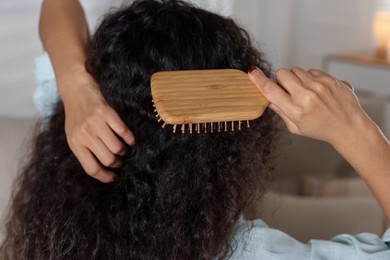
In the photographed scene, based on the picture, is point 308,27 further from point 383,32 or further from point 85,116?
point 85,116

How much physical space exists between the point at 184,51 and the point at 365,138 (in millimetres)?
284

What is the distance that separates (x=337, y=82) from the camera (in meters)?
0.73

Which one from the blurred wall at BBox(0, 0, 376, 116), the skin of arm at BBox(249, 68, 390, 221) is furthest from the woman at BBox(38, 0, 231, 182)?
the blurred wall at BBox(0, 0, 376, 116)

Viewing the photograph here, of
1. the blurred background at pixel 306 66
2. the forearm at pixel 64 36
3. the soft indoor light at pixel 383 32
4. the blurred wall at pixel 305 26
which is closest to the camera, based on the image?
the forearm at pixel 64 36

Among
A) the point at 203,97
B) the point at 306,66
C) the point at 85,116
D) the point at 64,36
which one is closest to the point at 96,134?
the point at 85,116

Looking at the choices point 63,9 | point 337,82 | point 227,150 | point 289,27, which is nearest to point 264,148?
point 227,150

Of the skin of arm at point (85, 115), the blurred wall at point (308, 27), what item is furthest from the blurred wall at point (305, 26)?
the skin of arm at point (85, 115)

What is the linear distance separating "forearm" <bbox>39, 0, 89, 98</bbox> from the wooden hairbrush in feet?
0.78

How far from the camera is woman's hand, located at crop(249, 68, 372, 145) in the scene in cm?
71

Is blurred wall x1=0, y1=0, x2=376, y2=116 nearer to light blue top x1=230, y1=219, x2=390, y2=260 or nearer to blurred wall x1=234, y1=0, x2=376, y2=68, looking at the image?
blurred wall x1=234, y1=0, x2=376, y2=68

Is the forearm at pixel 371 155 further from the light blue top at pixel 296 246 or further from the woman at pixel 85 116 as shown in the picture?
the woman at pixel 85 116

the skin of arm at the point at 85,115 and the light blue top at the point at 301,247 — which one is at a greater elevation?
the skin of arm at the point at 85,115

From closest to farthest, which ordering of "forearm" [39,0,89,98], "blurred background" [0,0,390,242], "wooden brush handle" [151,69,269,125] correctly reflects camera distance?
"wooden brush handle" [151,69,269,125]
"forearm" [39,0,89,98]
"blurred background" [0,0,390,242]

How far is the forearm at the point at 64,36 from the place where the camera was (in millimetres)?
906
